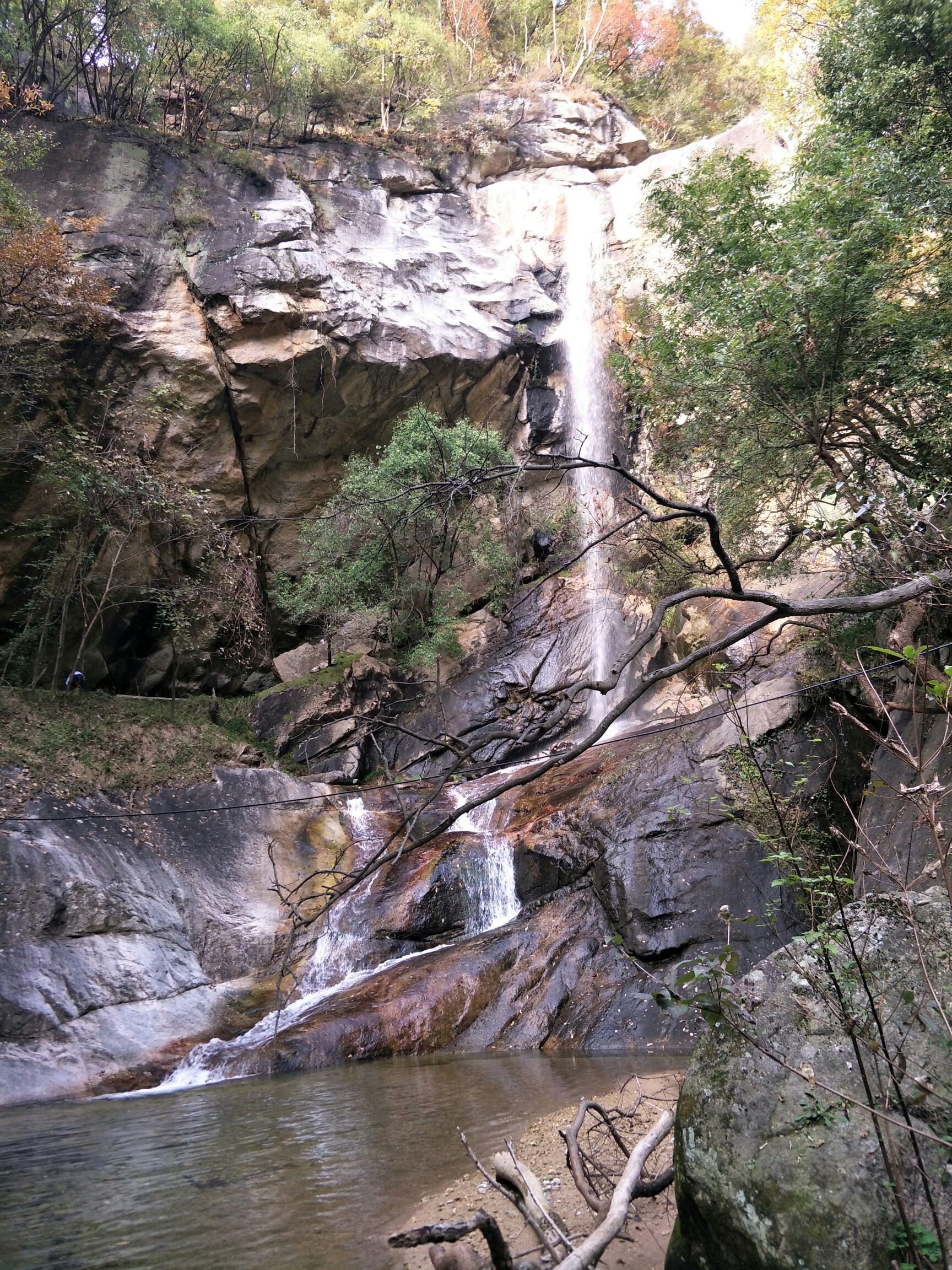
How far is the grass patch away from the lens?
11.2m

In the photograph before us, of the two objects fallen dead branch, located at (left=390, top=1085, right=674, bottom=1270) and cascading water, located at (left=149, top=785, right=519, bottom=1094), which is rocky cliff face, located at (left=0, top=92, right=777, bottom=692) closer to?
cascading water, located at (left=149, top=785, right=519, bottom=1094)

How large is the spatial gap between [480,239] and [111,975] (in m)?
21.7

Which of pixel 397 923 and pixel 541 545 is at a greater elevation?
pixel 541 545

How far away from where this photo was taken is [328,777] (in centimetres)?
1576

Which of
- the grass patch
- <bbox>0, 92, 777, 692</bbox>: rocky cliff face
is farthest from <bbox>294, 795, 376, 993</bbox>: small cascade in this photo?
<bbox>0, 92, 777, 692</bbox>: rocky cliff face

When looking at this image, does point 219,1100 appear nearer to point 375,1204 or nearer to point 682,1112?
point 375,1204

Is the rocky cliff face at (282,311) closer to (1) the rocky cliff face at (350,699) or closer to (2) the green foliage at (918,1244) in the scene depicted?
(1) the rocky cliff face at (350,699)

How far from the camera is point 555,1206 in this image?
4352 mm

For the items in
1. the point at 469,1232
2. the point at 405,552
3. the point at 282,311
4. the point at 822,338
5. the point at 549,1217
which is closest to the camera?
the point at 469,1232

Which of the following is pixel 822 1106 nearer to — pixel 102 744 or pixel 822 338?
pixel 822 338

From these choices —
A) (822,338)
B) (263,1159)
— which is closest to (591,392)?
(822,338)

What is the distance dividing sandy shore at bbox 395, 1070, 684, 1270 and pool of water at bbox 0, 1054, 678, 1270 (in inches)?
6.6

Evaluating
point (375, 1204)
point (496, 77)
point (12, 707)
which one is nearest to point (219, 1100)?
point (375, 1204)

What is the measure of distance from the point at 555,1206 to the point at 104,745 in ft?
34.3
